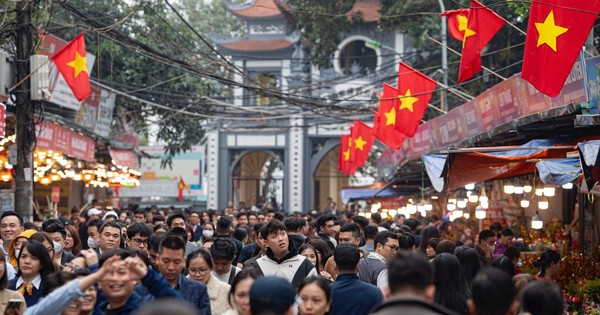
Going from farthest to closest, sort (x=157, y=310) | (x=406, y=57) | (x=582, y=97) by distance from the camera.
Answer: (x=406, y=57) → (x=582, y=97) → (x=157, y=310)

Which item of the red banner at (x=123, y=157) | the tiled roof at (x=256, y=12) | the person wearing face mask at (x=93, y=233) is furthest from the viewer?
the tiled roof at (x=256, y=12)

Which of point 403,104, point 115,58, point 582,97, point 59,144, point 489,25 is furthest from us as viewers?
point 115,58

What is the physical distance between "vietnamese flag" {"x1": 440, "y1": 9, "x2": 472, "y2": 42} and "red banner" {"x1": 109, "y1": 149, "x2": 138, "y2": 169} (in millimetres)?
14671

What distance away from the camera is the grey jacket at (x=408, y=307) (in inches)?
186

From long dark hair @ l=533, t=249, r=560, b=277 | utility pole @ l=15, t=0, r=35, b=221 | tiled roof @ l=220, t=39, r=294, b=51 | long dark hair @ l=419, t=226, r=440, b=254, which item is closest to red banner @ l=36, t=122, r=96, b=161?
utility pole @ l=15, t=0, r=35, b=221

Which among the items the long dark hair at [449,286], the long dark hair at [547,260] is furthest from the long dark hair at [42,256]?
the long dark hair at [547,260]

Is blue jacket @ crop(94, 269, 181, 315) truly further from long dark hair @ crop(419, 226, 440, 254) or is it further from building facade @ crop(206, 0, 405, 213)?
building facade @ crop(206, 0, 405, 213)

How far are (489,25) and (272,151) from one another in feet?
112

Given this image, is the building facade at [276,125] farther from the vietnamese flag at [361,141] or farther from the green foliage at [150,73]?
the vietnamese flag at [361,141]

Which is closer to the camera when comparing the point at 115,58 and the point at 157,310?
the point at 157,310

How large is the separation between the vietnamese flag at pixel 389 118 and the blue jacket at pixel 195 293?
43.0 feet

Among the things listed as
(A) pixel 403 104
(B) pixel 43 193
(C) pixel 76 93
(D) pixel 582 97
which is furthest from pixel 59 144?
(D) pixel 582 97

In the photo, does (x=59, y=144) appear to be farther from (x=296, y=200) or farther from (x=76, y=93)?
(x=296, y=200)

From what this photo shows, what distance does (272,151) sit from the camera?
49219mm
